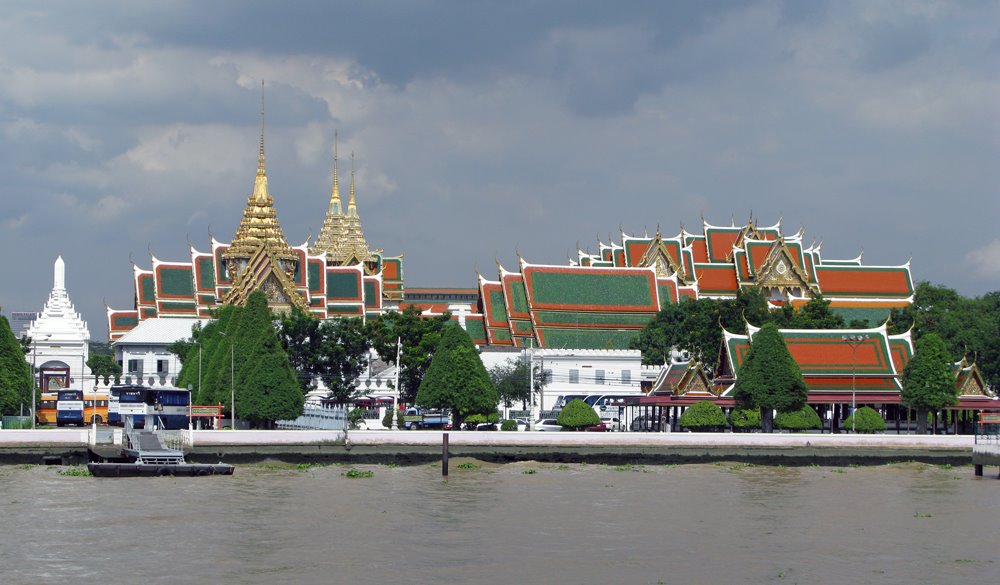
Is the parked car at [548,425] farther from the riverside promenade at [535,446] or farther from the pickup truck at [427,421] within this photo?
the riverside promenade at [535,446]

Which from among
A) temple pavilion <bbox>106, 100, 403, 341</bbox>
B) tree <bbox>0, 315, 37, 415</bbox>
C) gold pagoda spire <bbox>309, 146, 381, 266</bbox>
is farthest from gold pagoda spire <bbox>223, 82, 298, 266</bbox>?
tree <bbox>0, 315, 37, 415</bbox>

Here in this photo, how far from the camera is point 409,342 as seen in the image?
283ft

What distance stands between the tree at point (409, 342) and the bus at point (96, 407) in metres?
15.2

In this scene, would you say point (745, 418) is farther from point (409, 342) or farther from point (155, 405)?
point (155, 405)

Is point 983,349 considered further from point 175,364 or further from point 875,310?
point 175,364

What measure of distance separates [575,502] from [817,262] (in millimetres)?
88065

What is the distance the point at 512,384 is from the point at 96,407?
23551 millimetres

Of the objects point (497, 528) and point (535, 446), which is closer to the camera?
point (497, 528)

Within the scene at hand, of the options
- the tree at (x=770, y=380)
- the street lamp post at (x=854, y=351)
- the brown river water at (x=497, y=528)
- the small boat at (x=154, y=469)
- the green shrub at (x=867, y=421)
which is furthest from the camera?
the street lamp post at (x=854, y=351)

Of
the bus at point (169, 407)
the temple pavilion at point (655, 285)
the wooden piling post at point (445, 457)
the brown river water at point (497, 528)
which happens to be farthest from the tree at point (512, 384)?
the brown river water at point (497, 528)

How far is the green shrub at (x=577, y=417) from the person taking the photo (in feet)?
226

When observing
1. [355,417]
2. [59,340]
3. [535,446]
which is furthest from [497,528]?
[59,340]

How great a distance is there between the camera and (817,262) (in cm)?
12825

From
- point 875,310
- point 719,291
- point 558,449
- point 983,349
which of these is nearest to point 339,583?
point 558,449
